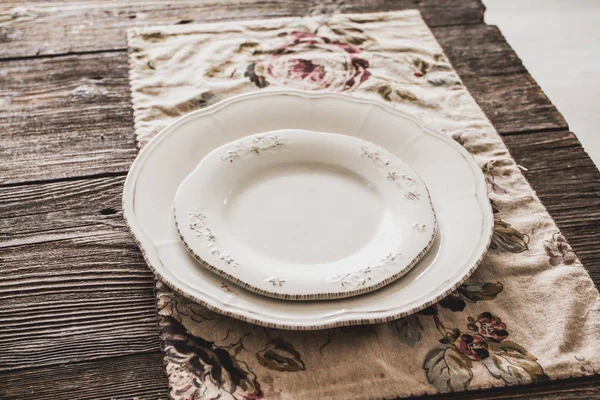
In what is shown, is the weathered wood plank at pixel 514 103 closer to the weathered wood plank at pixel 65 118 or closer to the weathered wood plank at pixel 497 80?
the weathered wood plank at pixel 497 80

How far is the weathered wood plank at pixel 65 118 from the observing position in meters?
0.74

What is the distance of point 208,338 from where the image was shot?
1.86ft

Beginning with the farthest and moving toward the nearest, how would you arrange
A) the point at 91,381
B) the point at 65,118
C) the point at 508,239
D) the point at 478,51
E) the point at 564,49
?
the point at 564,49 < the point at 478,51 < the point at 65,118 < the point at 508,239 < the point at 91,381

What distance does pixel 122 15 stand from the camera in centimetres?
102

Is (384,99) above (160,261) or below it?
above

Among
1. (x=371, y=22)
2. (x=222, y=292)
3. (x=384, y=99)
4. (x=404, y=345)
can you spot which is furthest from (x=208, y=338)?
(x=371, y=22)

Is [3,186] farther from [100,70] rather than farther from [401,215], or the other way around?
[401,215]

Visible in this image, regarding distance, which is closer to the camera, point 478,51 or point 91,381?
point 91,381

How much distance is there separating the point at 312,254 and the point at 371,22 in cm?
54

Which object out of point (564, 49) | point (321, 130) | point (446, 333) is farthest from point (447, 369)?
point (564, 49)

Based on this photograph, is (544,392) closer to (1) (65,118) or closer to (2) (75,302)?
(2) (75,302)

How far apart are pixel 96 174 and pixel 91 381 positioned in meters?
0.26

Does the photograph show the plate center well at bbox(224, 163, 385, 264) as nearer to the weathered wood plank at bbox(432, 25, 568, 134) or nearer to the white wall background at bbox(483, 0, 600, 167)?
the weathered wood plank at bbox(432, 25, 568, 134)

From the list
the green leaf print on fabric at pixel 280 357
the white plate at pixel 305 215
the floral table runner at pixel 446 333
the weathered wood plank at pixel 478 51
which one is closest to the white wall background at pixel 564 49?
the weathered wood plank at pixel 478 51
